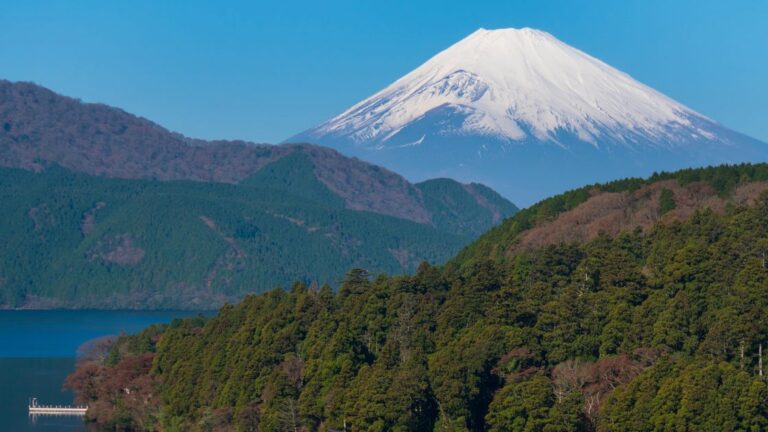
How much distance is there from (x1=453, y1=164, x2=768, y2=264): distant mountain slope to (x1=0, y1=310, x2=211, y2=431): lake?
958 inches

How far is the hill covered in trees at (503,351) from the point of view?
55.2 meters

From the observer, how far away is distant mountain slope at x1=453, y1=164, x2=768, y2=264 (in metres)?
88.1

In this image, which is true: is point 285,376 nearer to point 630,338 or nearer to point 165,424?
point 165,424

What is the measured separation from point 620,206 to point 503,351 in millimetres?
35012

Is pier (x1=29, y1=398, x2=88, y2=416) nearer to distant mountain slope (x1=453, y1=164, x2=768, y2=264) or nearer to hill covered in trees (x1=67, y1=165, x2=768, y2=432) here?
hill covered in trees (x1=67, y1=165, x2=768, y2=432)

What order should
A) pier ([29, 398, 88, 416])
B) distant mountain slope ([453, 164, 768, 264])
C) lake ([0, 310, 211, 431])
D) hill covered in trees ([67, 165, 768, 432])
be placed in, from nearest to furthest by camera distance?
hill covered in trees ([67, 165, 768, 432]) < lake ([0, 310, 211, 431]) < pier ([29, 398, 88, 416]) < distant mountain slope ([453, 164, 768, 264])

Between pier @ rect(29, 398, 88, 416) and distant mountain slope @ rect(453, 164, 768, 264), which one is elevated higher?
distant mountain slope @ rect(453, 164, 768, 264)

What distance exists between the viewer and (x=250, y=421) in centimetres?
6281

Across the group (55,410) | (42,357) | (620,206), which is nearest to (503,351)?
(55,410)

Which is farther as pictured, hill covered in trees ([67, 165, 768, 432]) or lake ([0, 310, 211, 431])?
lake ([0, 310, 211, 431])

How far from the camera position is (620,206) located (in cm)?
9425

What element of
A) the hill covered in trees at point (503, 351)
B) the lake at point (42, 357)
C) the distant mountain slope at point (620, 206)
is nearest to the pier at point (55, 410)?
the lake at point (42, 357)

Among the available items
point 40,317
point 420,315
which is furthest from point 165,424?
point 40,317

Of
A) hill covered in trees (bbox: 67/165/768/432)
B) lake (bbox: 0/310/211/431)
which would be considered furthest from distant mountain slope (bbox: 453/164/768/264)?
lake (bbox: 0/310/211/431)
